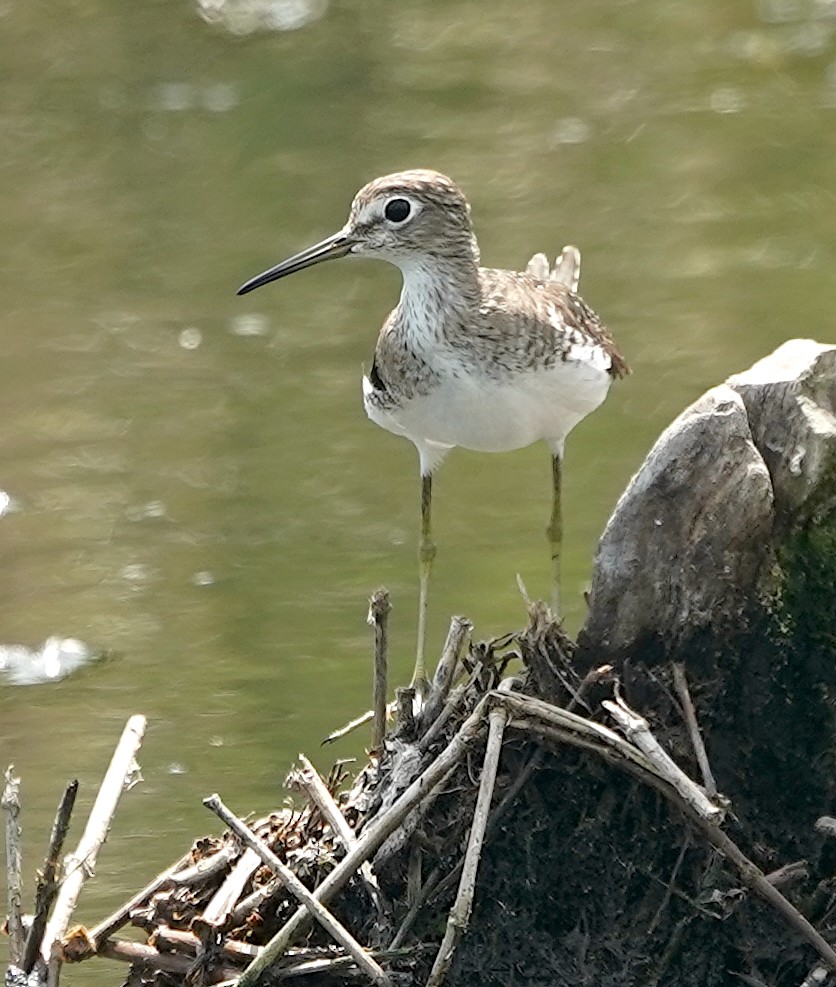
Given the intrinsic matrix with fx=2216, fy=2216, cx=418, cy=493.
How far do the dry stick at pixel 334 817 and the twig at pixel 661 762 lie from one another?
81cm

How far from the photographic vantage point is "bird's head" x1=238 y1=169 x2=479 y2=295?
6.96 metres

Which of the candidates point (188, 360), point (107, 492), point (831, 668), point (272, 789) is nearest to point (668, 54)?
point (188, 360)

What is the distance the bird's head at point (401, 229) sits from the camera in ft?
22.9

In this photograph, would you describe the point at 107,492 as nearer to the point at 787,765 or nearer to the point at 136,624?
the point at 136,624

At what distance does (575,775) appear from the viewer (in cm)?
580

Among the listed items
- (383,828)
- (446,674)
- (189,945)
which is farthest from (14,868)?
(446,674)

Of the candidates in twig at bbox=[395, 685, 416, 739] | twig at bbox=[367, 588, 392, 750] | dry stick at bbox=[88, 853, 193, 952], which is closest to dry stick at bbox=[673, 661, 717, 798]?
twig at bbox=[395, 685, 416, 739]

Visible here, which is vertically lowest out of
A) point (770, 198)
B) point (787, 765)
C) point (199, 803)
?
point (199, 803)

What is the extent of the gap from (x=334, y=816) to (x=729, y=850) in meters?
1.15

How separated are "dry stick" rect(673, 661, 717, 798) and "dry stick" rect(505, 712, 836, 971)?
92mm

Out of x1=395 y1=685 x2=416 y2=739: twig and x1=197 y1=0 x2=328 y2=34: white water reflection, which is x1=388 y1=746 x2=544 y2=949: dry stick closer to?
x1=395 y1=685 x2=416 y2=739: twig

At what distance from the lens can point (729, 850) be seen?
5.42 meters

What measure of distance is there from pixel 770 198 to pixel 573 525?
14.3 feet

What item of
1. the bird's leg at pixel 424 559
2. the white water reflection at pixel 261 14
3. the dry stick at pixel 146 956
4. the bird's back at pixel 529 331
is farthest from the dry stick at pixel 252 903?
the white water reflection at pixel 261 14
